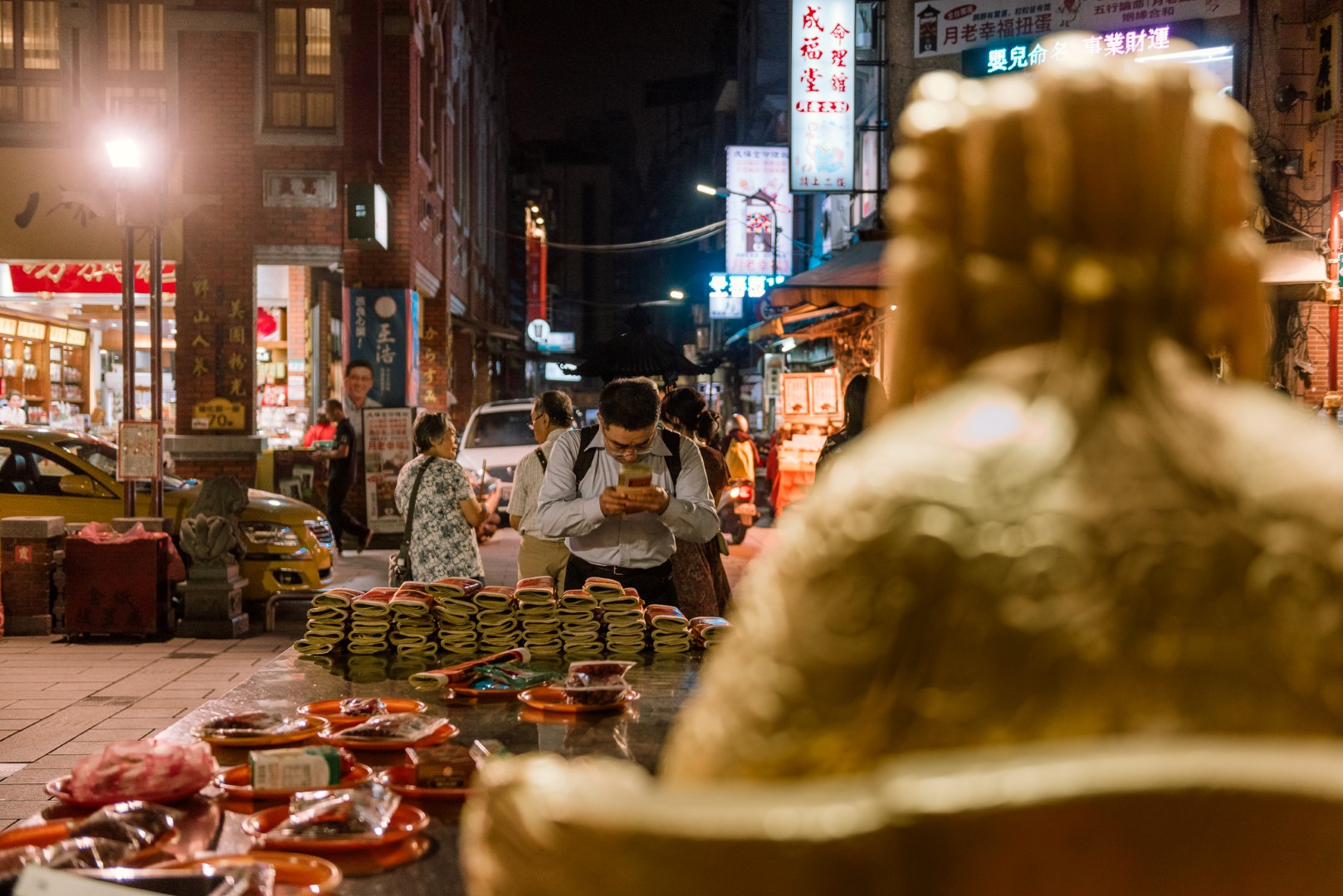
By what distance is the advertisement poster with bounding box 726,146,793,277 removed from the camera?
22.3m

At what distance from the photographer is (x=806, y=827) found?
75 centimetres

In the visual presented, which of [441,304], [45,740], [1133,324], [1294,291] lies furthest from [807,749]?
[441,304]

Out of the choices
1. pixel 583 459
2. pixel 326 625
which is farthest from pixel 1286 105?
pixel 326 625

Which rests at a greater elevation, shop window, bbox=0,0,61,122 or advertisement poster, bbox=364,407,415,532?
shop window, bbox=0,0,61,122

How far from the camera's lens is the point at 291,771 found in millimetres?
2234

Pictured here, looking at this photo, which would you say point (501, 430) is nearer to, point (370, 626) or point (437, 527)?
point (437, 527)

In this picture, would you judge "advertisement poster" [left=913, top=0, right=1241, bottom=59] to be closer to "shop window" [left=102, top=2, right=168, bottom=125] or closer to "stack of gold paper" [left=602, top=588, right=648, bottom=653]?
"shop window" [left=102, top=2, right=168, bottom=125]

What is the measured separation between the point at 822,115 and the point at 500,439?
22.2 ft

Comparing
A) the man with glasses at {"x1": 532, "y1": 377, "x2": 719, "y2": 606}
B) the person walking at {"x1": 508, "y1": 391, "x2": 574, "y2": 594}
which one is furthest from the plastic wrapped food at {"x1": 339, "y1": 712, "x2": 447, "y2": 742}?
the person walking at {"x1": 508, "y1": 391, "x2": 574, "y2": 594}

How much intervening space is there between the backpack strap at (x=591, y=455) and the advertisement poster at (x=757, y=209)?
17.6 meters

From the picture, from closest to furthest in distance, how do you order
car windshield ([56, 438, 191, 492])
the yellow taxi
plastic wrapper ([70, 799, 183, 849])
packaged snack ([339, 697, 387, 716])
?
plastic wrapper ([70, 799, 183, 849]) → packaged snack ([339, 697, 387, 716]) → the yellow taxi → car windshield ([56, 438, 191, 492])

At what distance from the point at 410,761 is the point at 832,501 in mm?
1880

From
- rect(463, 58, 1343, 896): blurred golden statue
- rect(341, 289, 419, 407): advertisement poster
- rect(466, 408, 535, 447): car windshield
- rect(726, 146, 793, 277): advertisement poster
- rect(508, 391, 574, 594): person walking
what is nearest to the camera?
rect(463, 58, 1343, 896): blurred golden statue

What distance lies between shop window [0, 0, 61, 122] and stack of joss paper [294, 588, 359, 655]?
1371 centimetres
